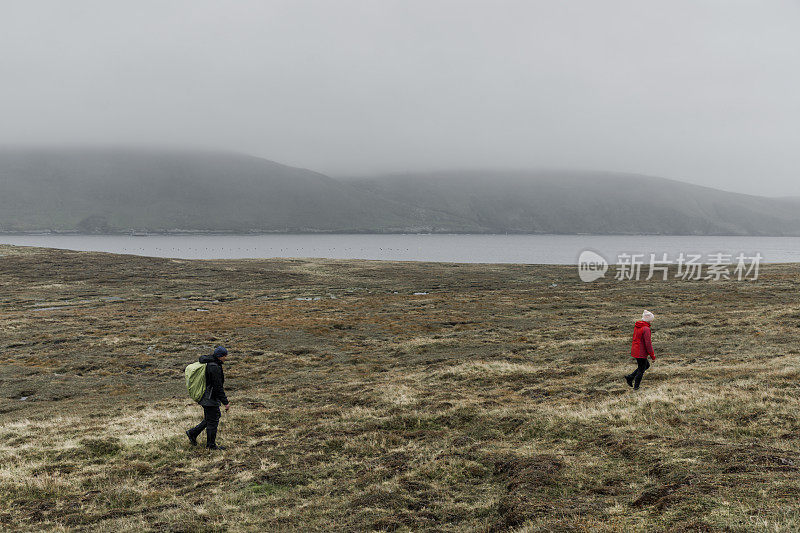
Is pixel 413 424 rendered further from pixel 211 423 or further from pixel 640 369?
pixel 640 369

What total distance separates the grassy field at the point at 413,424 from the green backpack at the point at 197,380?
1.88 m

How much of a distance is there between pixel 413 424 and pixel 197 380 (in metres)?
6.97

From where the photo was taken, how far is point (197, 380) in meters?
14.0

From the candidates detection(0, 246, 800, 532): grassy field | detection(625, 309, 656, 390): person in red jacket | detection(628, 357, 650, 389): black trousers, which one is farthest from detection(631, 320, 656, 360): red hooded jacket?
detection(0, 246, 800, 532): grassy field

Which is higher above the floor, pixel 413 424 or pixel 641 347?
pixel 641 347

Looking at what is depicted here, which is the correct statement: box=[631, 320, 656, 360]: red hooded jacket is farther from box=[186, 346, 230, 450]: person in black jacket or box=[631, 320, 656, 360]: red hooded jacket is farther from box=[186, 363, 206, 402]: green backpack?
box=[186, 363, 206, 402]: green backpack

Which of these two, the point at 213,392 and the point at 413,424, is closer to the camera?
the point at 213,392

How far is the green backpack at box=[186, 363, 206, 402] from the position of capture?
14.0 metres

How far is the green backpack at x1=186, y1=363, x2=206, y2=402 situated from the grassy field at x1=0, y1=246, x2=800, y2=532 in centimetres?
188

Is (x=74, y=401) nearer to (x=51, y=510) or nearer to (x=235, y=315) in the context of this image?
(x=51, y=510)

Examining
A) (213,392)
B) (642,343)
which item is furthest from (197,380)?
(642,343)

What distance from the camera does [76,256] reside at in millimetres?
86875

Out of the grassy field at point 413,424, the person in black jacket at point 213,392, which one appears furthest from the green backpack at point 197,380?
the grassy field at point 413,424

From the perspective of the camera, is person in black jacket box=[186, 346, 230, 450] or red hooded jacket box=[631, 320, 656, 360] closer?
person in black jacket box=[186, 346, 230, 450]
